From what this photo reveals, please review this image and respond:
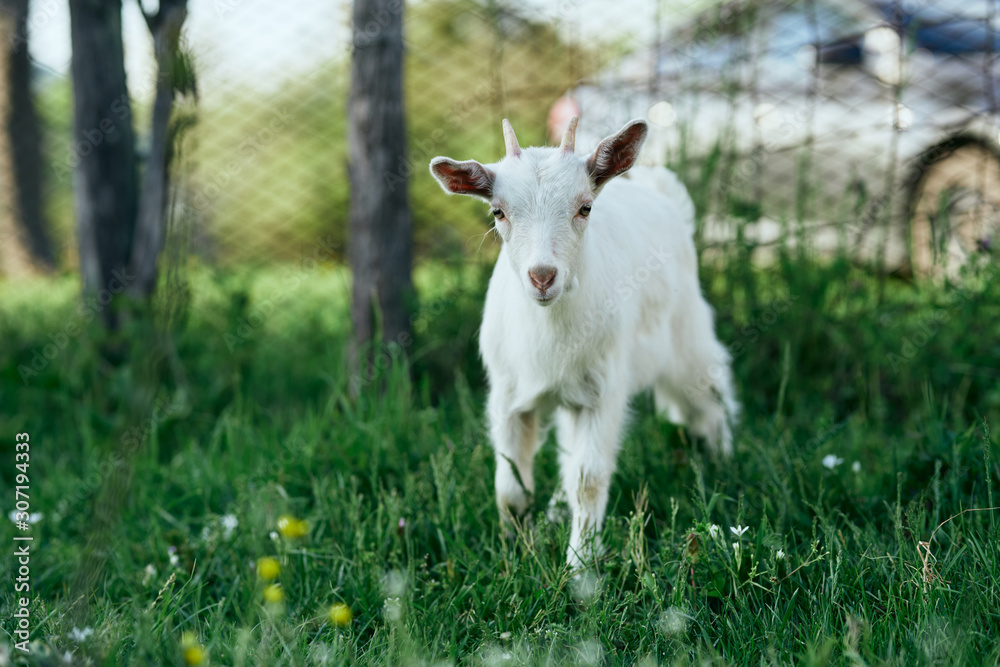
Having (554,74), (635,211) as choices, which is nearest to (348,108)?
(635,211)

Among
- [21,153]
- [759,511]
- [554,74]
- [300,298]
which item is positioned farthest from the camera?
[21,153]

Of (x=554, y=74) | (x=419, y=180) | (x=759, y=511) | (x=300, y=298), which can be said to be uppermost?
(x=554, y=74)

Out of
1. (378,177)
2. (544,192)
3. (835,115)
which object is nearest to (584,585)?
(544,192)

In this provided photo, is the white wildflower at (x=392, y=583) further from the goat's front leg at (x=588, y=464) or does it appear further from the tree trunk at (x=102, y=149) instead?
the tree trunk at (x=102, y=149)

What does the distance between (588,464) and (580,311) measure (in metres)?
0.49

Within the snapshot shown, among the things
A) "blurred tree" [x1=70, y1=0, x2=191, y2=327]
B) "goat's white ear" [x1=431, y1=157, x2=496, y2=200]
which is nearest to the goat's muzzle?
"goat's white ear" [x1=431, y1=157, x2=496, y2=200]

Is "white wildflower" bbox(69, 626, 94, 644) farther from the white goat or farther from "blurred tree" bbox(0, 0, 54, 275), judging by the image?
"blurred tree" bbox(0, 0, 54, 275)

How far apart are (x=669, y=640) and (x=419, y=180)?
5.12 metres

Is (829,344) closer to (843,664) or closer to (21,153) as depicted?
(843,664)

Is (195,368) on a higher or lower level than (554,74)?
lower

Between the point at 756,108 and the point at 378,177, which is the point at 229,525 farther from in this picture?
the point at 756,108

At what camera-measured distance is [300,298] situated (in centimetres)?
567

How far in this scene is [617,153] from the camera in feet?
7.03

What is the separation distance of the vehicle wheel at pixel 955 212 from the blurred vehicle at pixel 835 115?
0.01m
